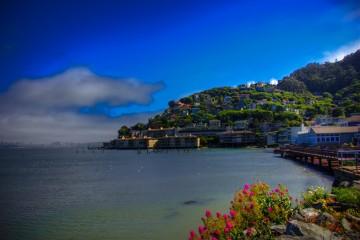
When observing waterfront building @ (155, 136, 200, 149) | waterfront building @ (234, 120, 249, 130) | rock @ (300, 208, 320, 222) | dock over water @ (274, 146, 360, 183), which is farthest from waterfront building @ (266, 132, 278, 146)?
rock @ (300, 208, 320, 222)

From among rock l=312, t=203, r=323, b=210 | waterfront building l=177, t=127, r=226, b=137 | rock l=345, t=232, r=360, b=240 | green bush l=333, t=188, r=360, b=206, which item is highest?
waterfront building l=177, t=127, r=226, b=137

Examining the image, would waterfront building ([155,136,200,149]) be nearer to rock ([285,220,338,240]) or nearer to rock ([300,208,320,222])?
rock ([300,208,320,222])

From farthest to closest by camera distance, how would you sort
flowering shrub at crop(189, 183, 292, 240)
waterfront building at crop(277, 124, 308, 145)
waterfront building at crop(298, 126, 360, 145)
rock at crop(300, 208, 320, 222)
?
waterfront building at crop(277, 124, 308, 145) → waterfront building at crop(298, 126, 360, 145) → rock at crop(300, 208, 320, 222) → flowering shrub at crop(189, 183, 292, 240)

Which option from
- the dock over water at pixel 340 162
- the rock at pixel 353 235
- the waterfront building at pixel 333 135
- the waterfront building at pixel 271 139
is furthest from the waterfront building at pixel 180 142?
the rock at pixel 353 235

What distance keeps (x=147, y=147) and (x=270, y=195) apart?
177m

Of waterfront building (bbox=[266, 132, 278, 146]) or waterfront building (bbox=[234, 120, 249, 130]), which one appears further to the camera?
waterfront building (bbox=[234, 120, 249, 130])

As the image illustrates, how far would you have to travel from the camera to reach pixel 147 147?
190 m

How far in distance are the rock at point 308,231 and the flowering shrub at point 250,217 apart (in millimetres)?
722

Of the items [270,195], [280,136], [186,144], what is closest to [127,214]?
[270,195]

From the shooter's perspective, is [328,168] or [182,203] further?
[328,168]

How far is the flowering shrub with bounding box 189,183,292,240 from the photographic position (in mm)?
10711

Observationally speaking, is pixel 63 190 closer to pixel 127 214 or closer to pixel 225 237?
pixel 127 214

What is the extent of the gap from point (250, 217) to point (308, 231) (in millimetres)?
2592

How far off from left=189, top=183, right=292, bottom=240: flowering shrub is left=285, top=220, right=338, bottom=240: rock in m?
0.72
